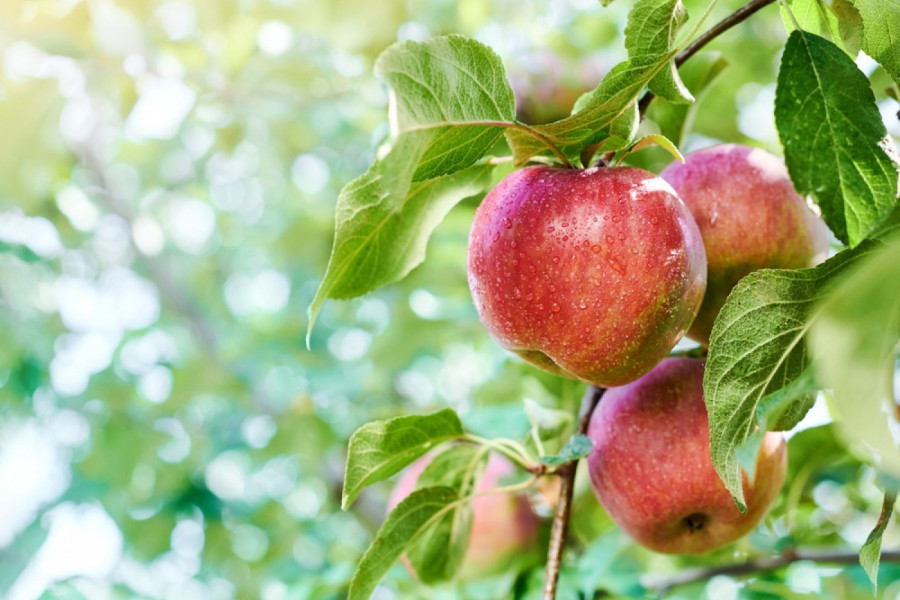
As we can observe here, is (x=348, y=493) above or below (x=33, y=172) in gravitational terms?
above

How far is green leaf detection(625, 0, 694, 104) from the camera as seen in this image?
18.6 inches

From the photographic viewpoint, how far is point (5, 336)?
6.47 ft

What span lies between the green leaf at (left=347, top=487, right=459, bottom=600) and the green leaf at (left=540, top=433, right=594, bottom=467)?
0.15m

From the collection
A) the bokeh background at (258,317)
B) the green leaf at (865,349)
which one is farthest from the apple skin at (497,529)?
the green leaf at (865,349)

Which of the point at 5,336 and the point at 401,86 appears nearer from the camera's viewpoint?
the point at 401,86

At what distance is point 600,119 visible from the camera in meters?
0.49

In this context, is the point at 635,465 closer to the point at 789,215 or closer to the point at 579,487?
the point at 789,215

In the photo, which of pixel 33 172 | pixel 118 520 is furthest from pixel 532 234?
pixel 118 520

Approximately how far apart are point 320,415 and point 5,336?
0.86m

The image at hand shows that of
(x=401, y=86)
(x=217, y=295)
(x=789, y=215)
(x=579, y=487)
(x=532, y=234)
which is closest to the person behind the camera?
(x=401, y=86)

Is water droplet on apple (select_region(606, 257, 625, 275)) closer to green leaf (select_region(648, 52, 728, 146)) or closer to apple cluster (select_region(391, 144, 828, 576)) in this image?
apple cluster (select_region(391, 144, 828, 576))

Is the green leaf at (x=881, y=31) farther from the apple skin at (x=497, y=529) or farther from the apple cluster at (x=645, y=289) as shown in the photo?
the apple skin at (x=497, y=529)

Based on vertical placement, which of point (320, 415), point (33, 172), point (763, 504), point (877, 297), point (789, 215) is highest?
point (877, 297)

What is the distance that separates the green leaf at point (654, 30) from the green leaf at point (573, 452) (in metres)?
0.26
